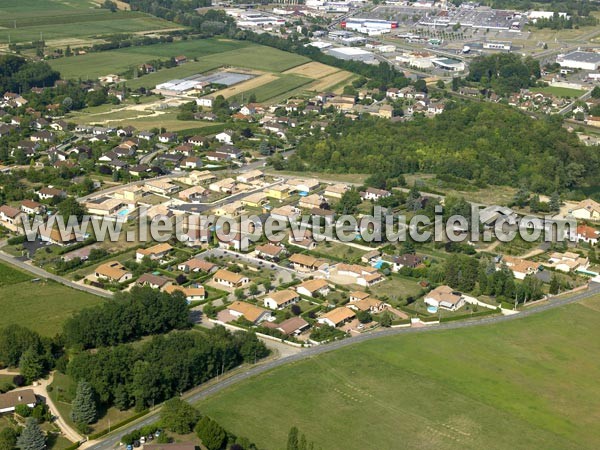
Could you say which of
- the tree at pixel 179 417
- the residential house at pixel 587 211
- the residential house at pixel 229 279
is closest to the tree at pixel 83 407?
the tree at pixel 179 417

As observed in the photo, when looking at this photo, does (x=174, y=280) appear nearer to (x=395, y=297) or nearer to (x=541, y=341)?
(x=395, y=297)

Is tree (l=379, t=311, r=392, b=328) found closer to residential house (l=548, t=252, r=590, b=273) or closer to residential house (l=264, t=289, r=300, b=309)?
residential house (l=264, t=289, r=300, b=309)

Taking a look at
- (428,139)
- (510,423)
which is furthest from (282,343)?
(428,139)

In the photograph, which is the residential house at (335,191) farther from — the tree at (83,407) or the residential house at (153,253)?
the tree at (83,407)

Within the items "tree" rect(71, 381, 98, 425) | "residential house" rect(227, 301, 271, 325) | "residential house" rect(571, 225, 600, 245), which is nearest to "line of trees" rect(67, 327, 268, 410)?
"tree" rect(71, 381, 98, 425)

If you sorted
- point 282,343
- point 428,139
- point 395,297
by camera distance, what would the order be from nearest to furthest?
point 282,343
point 395,297
point 428,139

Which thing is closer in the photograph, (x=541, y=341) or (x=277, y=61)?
(x=541, y=341)

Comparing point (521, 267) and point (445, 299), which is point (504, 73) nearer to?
point (521, 267)
